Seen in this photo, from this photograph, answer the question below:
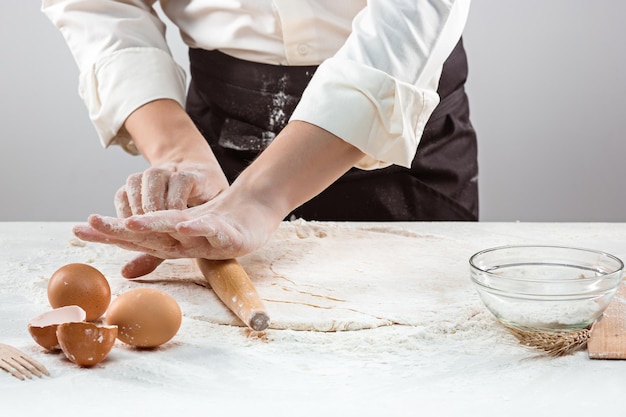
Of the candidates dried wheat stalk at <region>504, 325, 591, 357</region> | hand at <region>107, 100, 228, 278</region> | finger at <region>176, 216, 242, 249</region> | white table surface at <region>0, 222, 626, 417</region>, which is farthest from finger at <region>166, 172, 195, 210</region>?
dried wheat stalk at <region>504, 325, 591, 357</region>

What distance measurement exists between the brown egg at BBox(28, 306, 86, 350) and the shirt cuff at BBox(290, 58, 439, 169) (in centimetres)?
46

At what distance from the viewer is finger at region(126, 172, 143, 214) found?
119 cm

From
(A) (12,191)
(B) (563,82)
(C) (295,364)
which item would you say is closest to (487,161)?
(B) (563,82)

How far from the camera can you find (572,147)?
266 centimetres

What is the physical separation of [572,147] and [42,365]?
218 cm

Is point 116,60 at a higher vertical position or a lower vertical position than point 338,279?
higher

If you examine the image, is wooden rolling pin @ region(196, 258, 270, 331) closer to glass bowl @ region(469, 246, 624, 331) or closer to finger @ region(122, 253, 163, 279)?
finger @ region(122, 253, 163, 279)

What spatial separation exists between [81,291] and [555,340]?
0.52 metres

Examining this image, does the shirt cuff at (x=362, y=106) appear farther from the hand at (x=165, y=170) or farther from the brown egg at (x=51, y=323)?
the brown egg at (x=51, y=323)

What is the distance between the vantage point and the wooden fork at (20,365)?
0.80 meters

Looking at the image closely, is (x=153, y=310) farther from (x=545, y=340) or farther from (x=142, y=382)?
(x=545, y=340)

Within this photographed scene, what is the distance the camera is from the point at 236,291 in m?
0.98

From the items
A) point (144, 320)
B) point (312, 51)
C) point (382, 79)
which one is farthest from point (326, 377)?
point (312, 51)

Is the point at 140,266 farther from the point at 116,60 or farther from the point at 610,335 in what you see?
the point at 610,335
